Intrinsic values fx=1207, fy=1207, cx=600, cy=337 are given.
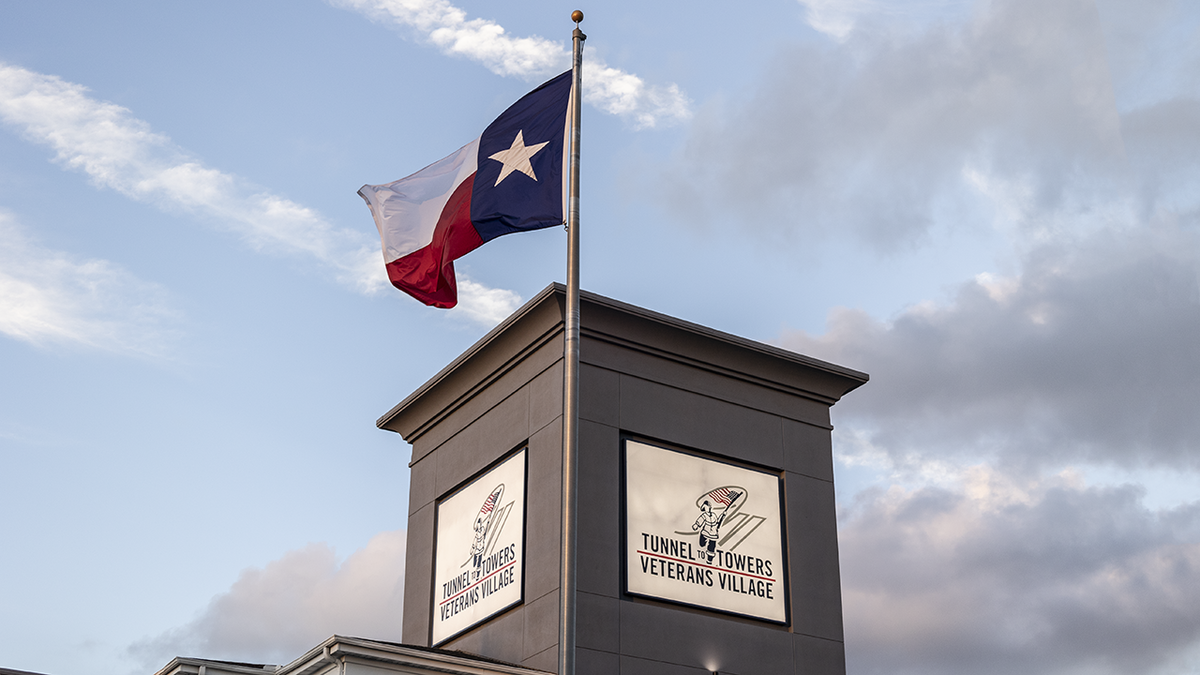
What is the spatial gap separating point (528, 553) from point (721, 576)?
3.28 meters

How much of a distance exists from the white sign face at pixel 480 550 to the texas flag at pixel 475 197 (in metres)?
4.67

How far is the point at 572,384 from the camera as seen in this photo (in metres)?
15.0

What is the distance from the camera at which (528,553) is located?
20234mm

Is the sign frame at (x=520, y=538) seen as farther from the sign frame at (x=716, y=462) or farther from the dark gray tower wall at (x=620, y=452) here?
the sign frame at (x=716, y=462)

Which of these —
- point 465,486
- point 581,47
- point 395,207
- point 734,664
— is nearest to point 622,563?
point 734,664

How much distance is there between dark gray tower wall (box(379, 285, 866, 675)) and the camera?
1942cm

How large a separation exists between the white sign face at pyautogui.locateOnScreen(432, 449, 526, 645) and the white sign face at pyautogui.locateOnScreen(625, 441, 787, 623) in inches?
80.7

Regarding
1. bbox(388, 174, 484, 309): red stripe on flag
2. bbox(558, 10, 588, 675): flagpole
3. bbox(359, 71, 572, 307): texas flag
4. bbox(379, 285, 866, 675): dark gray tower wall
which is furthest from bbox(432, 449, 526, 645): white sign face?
bbox(558, 10, 588, 675): flagpole

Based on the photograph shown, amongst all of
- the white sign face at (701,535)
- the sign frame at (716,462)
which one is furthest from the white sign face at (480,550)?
the white sign face at (701,535)

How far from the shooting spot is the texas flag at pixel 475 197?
55.1 feet

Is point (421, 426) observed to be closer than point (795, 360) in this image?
No

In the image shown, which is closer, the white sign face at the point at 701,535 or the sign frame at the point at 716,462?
the sign frame at the point at 716,462

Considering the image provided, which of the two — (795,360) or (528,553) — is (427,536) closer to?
(528,553)

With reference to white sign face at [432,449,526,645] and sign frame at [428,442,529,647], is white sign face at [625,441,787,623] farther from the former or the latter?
white sign face at [432,449,526,645]
